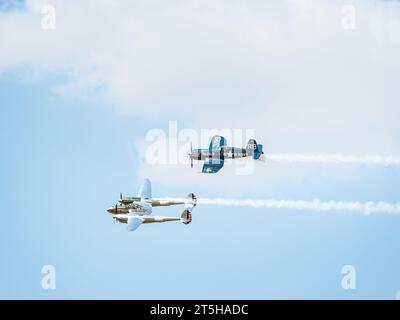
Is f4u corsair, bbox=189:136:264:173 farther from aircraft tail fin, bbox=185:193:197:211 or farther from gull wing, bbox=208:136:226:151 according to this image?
aircraft tail fin, bbox=185:193:197:211

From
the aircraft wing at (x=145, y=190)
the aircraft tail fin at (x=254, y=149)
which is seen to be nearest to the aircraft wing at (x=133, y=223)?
the aircraft wing at (x=145, y=190)

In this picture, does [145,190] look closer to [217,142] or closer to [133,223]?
[217,142]

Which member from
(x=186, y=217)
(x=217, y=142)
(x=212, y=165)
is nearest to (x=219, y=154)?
(x=212, y=165)

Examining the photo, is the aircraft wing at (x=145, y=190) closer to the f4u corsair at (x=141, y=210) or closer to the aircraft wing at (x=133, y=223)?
the f4u corsair at (x=141, y=210)

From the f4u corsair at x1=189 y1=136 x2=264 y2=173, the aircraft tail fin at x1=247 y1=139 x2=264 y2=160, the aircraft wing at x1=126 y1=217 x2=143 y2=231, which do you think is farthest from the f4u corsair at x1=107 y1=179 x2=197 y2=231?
the aircraft tail fin at x1=247 y1=139 x2=264 y2=160
